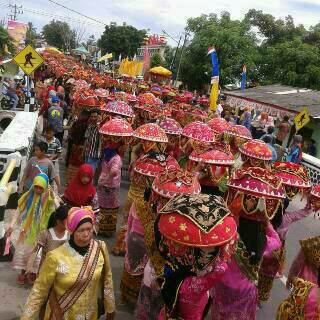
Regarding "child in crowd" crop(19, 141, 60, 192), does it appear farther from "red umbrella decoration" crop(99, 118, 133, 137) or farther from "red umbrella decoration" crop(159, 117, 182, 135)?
"red umbrella decoration" crop(159, 117, 182, 135)

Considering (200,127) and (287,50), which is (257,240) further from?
(287,50)

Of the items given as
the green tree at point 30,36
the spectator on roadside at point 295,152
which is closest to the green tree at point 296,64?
the spectator on roadside at point 295,152

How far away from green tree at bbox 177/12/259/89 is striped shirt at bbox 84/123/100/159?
28251mm

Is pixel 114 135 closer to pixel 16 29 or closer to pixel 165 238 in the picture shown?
pixel 165 238

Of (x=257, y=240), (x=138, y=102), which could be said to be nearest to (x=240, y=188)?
(x=257, y=240)

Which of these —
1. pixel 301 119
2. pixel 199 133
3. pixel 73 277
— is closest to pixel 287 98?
pixel 301 119

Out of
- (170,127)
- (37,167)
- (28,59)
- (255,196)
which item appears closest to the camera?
(255,196)

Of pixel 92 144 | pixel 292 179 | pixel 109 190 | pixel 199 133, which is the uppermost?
pixel 292 179

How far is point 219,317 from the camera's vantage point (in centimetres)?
439

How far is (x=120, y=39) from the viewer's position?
3095 inches

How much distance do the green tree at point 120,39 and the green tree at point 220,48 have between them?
130ft

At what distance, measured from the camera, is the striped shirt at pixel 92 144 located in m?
8.15

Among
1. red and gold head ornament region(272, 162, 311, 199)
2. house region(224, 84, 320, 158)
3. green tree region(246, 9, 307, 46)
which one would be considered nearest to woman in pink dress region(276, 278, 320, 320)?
red and gold head ornament region(272, 162, 311, 199)

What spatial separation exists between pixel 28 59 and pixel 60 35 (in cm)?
11432
